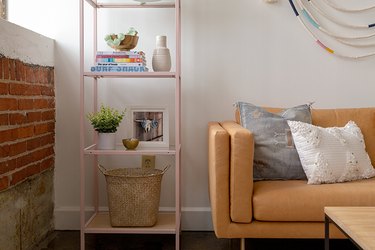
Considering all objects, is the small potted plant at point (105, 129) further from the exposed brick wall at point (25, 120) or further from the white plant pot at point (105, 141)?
the exposed brick wall at point (25, 120)

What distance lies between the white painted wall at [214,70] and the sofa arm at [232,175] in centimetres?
80

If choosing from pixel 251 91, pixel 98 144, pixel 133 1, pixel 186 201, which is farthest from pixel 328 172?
pixel 133 1

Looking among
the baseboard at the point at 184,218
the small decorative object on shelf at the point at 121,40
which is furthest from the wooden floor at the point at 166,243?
the small decorative object on shelf at the point at 121,40

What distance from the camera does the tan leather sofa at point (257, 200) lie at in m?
2.15

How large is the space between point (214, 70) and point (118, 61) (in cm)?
71

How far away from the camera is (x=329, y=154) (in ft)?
7.73

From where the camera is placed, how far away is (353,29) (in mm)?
2947

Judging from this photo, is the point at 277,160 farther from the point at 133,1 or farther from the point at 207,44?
the point at 133,1

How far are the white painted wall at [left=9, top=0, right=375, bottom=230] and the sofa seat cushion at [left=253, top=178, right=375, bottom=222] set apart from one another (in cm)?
88

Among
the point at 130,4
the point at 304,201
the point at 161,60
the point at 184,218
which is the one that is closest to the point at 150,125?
the point at 161,60

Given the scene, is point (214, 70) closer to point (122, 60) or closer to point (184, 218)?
point (122, 60)

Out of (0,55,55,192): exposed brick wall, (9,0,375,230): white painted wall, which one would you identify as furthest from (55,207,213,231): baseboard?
(0,55,55,192): exposed brick wall

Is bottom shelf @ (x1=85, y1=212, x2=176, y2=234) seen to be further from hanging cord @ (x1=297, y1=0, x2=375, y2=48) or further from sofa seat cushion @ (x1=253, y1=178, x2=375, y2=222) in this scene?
hanging cord @ (x1=297, y1=0, x2=375, y2=48)

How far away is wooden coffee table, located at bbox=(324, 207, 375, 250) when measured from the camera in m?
1.37
